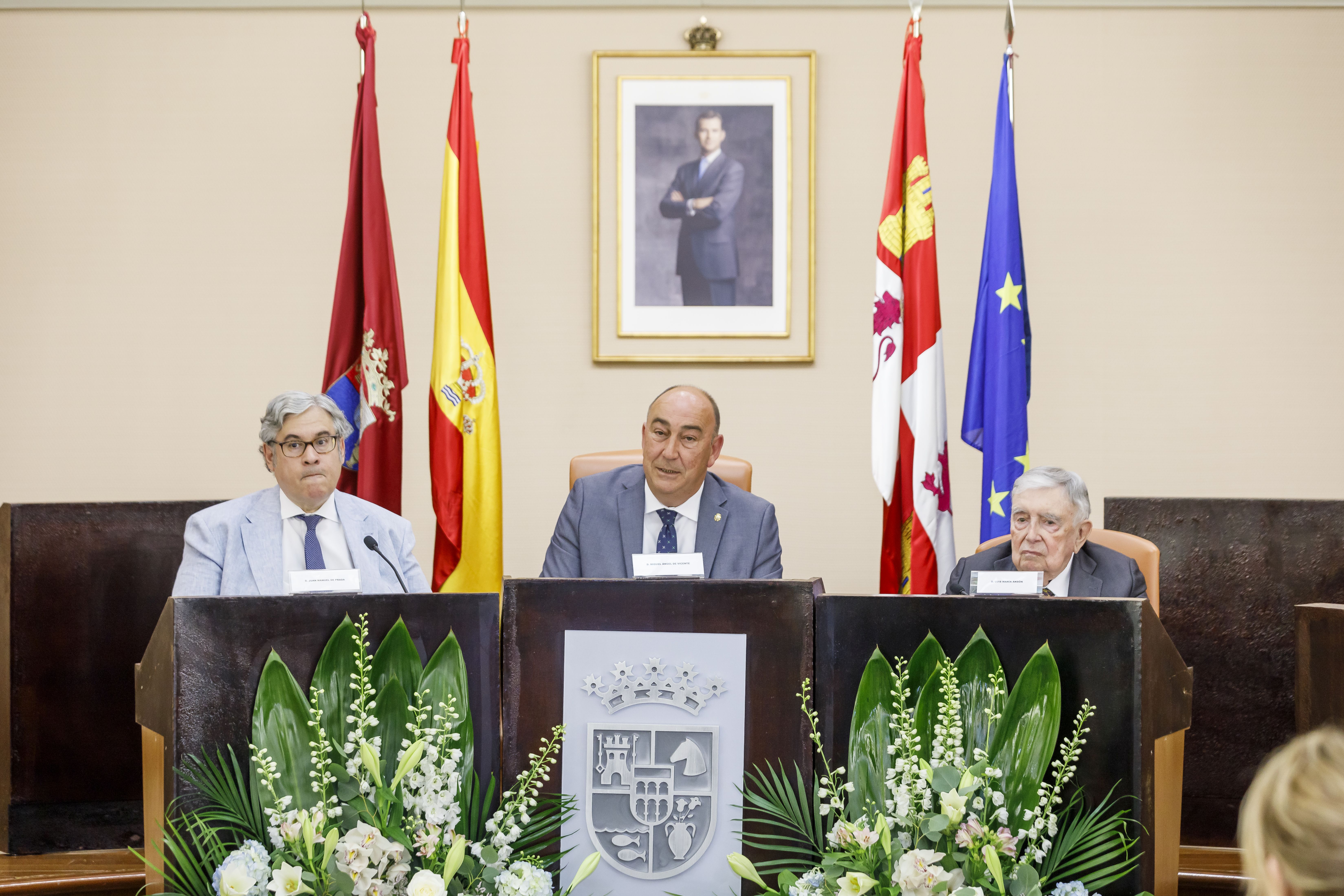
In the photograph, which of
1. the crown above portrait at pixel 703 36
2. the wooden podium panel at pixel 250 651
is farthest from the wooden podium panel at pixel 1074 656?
the crown above portrait at pixel 703 36

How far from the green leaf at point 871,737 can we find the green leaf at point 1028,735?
0.16 metres

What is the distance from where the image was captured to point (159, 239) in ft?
13.4

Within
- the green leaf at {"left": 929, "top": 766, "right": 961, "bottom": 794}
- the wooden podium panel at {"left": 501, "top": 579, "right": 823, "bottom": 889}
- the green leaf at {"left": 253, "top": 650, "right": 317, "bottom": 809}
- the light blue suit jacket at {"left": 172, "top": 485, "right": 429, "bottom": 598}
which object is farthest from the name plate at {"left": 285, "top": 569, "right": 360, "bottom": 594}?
the green leaf at {"left": 929, "top": 766, "right": 961, "bottom": 794}

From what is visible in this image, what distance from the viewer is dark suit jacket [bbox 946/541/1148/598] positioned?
2.65m

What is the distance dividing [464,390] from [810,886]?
226 cm

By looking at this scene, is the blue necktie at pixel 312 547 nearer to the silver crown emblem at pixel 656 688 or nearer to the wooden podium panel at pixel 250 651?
the wooden podium panel at pixel 250 651

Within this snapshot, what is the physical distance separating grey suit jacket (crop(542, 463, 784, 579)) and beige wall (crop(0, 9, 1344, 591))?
1116 millimetres

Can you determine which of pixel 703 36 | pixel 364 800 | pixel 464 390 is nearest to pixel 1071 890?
pixel 364 800

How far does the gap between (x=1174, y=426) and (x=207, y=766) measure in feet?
11.7

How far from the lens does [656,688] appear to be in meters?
1.81

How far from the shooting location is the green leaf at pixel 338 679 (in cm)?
173

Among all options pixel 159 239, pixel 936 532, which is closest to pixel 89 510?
pixel 159 239

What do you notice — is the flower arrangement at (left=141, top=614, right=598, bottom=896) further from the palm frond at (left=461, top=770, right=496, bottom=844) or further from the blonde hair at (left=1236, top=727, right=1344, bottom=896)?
the blonde hair at (left=1236, top=727, right=1344, bottom=896)

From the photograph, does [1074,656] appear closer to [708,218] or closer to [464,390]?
[464,390]
